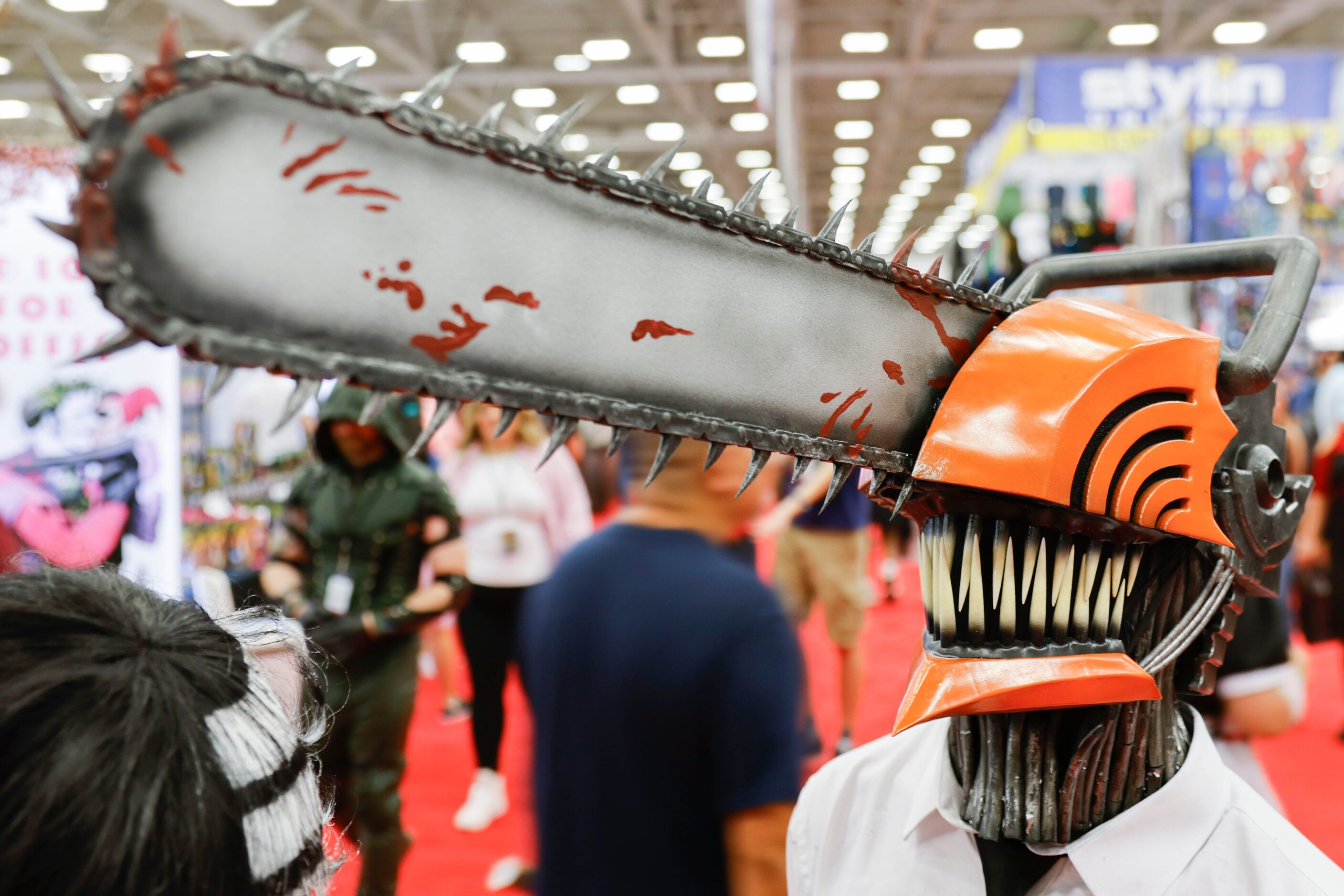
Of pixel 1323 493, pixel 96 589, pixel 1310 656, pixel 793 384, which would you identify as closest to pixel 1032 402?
pixel 793 384

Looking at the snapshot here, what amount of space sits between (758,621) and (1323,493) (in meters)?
3.74

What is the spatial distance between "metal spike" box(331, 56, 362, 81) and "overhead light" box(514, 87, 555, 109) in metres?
13.1

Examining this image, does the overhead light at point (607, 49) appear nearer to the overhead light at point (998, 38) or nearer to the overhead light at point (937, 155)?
the overhead light at point (998, 38)

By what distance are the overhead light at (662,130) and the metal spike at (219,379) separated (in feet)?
48.7

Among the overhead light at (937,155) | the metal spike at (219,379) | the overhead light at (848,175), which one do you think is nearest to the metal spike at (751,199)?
the metal spike at (219,379)

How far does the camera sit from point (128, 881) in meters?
0.49

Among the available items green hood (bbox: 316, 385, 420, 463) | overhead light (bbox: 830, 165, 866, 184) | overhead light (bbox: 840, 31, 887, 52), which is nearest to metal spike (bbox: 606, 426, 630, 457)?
green hood (bbox: 316, 385, 420, 463)

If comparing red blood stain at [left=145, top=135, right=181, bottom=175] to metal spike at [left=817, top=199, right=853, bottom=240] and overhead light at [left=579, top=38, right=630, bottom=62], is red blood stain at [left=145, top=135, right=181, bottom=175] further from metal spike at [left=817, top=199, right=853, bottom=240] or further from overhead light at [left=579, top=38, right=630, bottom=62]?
overhead light at [left=579, top=38, right=630, bottom=62]

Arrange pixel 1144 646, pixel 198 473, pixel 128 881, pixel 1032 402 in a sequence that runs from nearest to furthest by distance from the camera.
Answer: pixel 128 881
pixel 1032 402
pixel 1144 646
pixel 198 473

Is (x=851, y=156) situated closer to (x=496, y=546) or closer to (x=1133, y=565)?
(x=496, y=546)

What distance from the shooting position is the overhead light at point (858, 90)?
13.6 metres

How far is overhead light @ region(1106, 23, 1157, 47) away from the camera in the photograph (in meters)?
11.2

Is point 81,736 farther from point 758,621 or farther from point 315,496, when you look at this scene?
point 315,496

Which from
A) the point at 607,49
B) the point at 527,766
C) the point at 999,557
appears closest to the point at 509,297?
the point at 999,557
